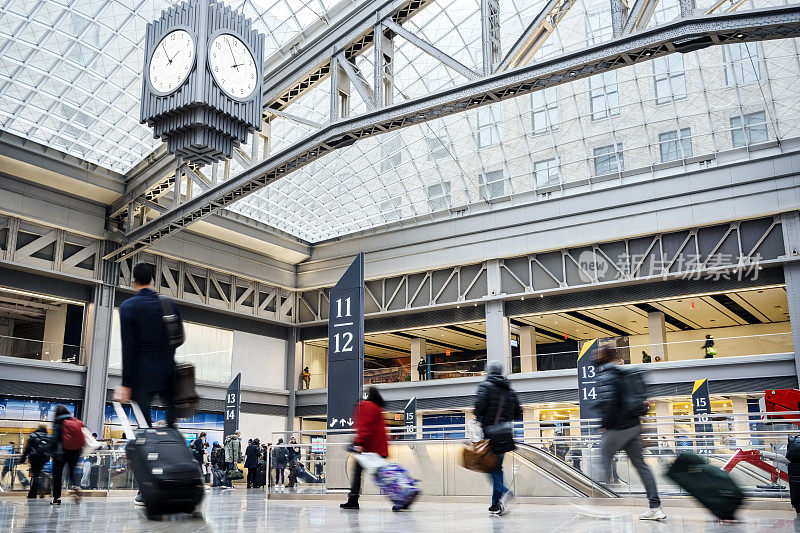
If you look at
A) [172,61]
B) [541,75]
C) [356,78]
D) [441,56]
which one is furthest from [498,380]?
[356,78]

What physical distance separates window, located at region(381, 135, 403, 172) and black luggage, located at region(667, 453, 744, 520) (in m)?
30.8

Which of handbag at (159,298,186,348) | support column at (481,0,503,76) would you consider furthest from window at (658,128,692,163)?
handbag at (159,298,186,348)

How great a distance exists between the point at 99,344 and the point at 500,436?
2937 centimetres

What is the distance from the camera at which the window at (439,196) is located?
124ft

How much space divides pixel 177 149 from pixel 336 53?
697 cm

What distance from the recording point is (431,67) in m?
34.5

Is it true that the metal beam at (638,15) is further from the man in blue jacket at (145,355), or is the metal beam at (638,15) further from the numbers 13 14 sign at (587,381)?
the man in blue jacket at (145,355)

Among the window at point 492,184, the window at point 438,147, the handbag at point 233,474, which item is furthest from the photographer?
the window at point 438,147

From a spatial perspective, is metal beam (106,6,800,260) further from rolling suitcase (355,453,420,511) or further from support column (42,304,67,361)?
support column (42,304,67,361)

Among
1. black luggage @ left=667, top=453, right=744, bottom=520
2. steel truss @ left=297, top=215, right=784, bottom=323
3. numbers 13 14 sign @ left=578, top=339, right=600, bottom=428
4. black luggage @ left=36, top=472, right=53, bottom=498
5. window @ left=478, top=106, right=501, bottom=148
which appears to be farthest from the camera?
window @ left=478, top=106, right=501, bottom=148

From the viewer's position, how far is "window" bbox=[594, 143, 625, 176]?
33469 mm

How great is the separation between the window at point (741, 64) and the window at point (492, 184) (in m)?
11.2

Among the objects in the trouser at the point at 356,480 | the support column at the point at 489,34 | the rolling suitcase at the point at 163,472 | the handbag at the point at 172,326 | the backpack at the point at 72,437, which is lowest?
the trouser at the point at 356,480

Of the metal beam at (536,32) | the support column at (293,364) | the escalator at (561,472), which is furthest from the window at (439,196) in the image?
the escalator at (561,472)
